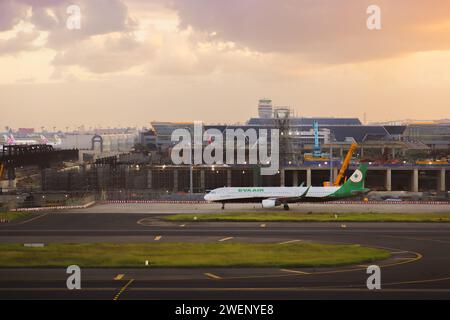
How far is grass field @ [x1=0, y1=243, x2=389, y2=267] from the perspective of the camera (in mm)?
41656

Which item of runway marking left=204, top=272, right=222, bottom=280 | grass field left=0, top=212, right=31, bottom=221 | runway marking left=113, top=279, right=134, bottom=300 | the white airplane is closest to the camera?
runway marking left=113, top=279, right=134, bottom=300

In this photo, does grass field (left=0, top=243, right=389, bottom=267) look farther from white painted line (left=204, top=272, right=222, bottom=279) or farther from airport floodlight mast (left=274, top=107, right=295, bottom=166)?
airport floodlight mast (left=274, top=107, right=295, bottom=166)

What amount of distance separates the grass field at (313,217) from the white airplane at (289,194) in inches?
237

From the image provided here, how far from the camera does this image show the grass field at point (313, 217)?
227 feet

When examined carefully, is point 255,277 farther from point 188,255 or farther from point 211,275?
point 188,255

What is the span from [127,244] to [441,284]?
83.0 feet

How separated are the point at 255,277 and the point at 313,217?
35.1 meters

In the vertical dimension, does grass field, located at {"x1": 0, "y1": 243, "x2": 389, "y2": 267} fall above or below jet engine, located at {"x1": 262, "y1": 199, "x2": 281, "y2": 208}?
below

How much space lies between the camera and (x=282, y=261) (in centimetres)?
4222

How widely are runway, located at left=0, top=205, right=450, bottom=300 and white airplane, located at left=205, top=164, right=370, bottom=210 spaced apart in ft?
79.5

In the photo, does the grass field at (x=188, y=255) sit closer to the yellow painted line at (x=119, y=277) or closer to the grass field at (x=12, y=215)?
the yellow painted line at (x=119, y=277)

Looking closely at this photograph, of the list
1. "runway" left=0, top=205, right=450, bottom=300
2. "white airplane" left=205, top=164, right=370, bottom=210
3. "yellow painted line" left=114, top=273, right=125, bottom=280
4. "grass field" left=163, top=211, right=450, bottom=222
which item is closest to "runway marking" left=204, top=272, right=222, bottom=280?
"runway" left=0, top=205, right=450, bottom=300

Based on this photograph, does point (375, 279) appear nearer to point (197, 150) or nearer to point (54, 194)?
point (54, 194)
